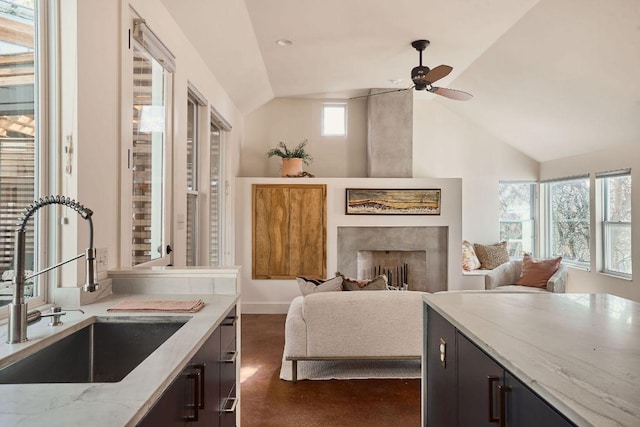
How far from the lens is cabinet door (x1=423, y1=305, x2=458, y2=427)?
5.27 ft

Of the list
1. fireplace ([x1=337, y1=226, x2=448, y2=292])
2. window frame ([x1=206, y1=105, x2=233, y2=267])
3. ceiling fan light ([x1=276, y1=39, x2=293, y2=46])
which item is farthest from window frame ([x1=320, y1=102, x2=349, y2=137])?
ceiling fan light ([x1=276, y1=39, x2=293, y2=46])

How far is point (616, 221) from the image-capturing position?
16.3 feet

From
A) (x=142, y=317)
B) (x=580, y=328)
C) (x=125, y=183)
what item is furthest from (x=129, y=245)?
(x=580, y=328)

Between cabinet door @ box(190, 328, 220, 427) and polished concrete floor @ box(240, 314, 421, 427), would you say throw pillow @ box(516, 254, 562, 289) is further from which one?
cabinet door @ box(190, 328, 220, 427)

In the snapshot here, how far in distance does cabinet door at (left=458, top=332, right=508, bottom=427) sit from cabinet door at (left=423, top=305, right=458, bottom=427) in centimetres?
8

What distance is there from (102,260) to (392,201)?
4232 millimetres

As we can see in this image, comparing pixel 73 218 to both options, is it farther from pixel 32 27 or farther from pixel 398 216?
pixel 398 216

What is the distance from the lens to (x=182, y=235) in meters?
3.20

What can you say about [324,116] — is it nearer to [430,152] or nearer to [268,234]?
[430,152]

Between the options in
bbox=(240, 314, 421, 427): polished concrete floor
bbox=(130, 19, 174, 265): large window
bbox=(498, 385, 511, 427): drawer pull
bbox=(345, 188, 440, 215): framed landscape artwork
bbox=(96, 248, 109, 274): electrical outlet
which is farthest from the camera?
bbox=(345, 188, 440, 215): framed landscape artwork

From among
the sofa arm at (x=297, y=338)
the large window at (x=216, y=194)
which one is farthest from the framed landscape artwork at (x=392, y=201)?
the sofa arm at (x=297, y=338)

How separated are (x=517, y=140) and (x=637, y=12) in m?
3.40

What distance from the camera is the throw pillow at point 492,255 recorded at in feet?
20.6

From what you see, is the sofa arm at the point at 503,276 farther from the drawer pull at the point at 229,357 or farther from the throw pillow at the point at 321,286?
the drawer pull at the point at 229,357
